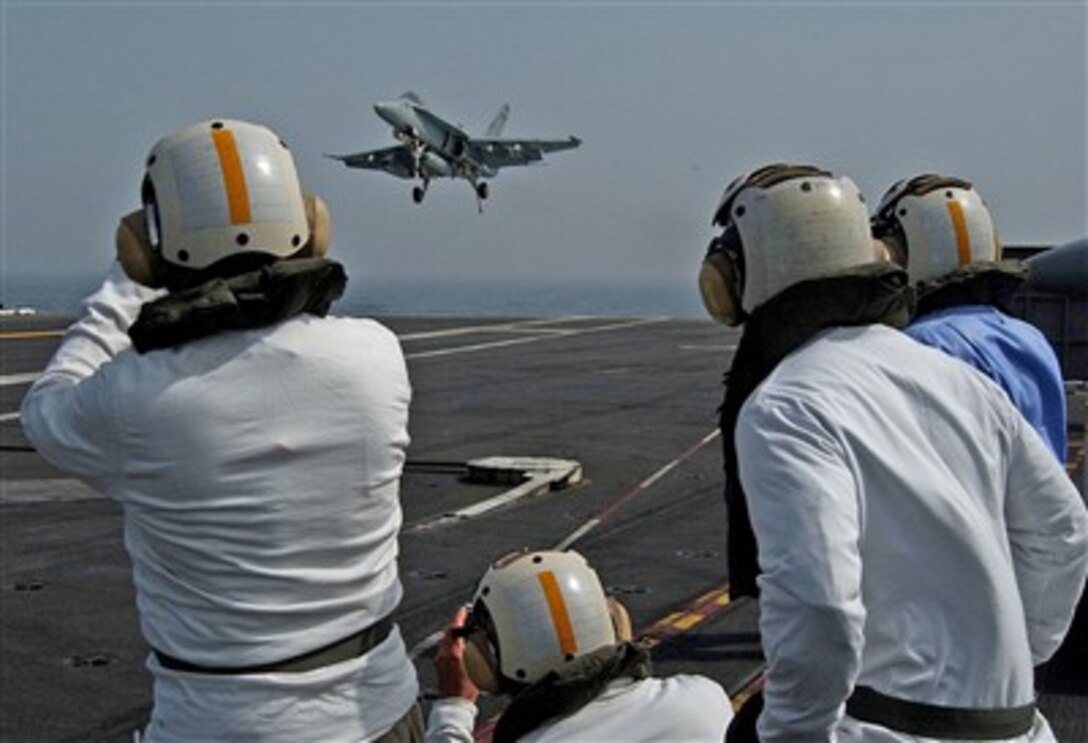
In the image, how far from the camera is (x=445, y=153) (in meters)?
57.3

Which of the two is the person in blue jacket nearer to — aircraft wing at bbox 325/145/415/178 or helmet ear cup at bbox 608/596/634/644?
helmet ear cup at bbox 608/596/634/644

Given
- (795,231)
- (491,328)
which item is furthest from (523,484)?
(491,328)

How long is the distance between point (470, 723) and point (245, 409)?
104 centimetres

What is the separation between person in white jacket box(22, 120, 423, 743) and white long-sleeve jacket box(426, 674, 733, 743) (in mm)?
449

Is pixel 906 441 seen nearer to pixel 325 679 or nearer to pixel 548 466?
pixel 325 679

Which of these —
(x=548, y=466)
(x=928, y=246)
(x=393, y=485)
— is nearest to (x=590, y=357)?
(x=548, y=466)

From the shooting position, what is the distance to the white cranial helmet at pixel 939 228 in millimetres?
4902

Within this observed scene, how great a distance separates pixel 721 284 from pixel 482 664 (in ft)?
3.55

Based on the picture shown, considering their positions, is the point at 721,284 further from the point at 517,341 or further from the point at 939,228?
the point at 517,341

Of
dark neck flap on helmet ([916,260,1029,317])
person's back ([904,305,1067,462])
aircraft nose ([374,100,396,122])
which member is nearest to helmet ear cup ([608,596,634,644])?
person's back ([904,305,1067,462])

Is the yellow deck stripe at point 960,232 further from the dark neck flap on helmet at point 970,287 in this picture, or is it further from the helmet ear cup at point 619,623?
the helmet ear cup at point 619,623

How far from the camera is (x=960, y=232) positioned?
489 centimetres

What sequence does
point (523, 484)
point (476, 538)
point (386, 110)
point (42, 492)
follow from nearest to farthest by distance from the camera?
point (476, 538), point (523, 484), point (42, 492), point (386, 110)

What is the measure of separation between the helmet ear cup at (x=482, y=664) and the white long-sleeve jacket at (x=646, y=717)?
0.20 meters
